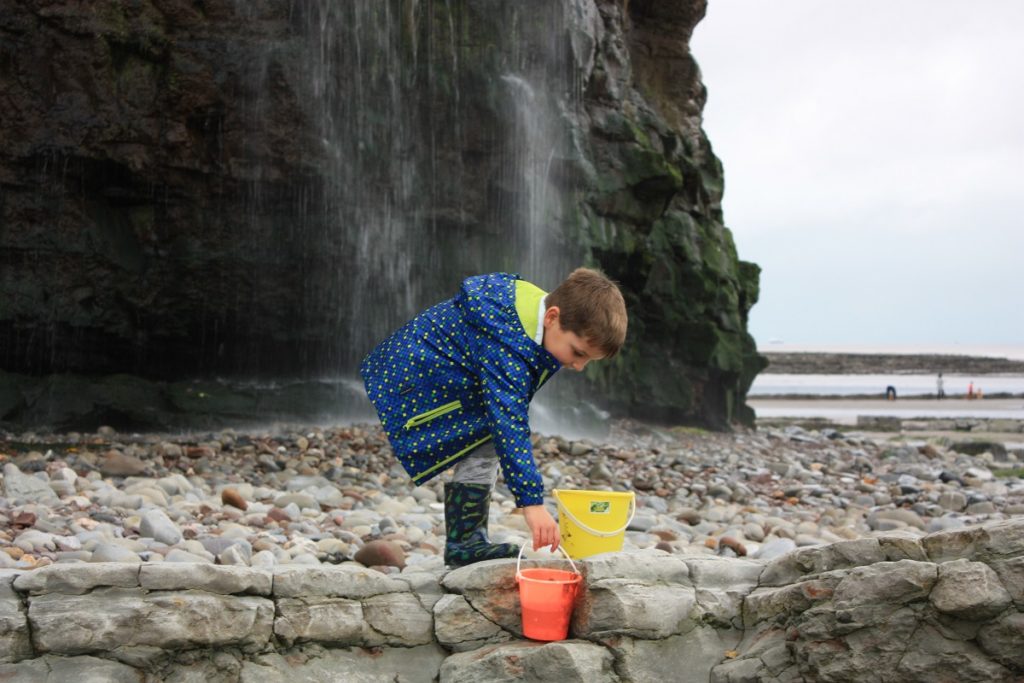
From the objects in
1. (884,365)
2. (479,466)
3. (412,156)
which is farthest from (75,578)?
(884,365)

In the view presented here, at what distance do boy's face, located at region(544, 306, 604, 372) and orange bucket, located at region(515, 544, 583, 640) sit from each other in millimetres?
641

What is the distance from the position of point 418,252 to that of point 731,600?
29.0ft

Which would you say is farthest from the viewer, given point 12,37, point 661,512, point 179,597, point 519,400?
point 12,37

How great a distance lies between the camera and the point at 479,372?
3414 millimetres

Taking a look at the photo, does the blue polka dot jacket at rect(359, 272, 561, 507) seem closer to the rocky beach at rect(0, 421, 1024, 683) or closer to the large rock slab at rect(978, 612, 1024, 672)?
the rocky beach at rect(0, 421, 1024, 683)

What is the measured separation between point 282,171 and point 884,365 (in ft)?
183

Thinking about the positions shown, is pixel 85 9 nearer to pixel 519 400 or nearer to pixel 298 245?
pixel 298 245

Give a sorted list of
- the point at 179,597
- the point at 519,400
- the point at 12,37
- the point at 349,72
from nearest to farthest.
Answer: the point at 179,597, the point at 519,400, the point at 12,37, the point at 349,72

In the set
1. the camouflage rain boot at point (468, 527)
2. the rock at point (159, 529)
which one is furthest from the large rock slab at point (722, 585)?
the rock at point (159, 529)

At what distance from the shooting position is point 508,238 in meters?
12.1

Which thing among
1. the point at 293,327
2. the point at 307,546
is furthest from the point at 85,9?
the point at 307,546

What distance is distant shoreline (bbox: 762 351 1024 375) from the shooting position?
59.3 metres

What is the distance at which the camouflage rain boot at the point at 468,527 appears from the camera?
3580 mm

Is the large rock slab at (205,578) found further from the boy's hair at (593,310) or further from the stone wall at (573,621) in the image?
the boy's hair at (593,310)
